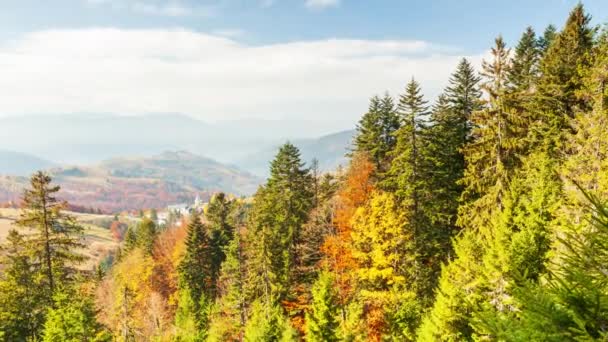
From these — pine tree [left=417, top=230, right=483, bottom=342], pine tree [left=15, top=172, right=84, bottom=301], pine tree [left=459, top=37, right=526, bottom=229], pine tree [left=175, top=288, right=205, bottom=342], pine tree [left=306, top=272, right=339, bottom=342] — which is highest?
pine tree [left=459, top=37, right=526, bottom=229]

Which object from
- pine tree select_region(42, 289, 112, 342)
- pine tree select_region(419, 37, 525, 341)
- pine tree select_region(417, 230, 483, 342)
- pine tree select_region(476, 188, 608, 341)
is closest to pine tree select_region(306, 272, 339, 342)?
pine tree select_region(419, 37, 525, 341)

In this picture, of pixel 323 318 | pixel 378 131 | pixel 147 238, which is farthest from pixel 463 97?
pixel 147 238

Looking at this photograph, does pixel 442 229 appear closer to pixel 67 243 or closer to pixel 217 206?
pixel 67 243

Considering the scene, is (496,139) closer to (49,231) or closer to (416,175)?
(416,175)

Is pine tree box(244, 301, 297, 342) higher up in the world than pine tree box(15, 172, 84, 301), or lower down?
lower down

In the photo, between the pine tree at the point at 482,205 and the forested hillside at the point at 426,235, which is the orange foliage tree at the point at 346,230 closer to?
the forested hillside at the point at 426,235

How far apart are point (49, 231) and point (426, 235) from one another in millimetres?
28525

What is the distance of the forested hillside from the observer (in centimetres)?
1936

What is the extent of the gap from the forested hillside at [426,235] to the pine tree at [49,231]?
0.11 m

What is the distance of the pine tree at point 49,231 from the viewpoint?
30438 millimetres

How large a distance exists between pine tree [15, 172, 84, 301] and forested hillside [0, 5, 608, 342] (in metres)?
0.11

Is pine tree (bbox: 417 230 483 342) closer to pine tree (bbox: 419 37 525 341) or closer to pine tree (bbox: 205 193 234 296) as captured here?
pine tree (bbox: 419 37 525 341)

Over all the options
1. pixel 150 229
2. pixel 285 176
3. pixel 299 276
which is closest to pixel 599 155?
pixel 299 276

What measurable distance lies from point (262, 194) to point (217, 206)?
15018 mm
